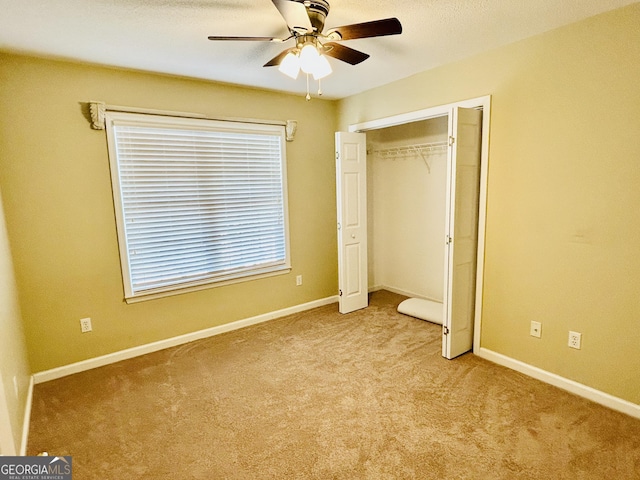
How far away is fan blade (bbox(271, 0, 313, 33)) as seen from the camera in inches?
60.7

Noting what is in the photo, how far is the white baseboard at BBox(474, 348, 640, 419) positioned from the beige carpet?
0.07 m

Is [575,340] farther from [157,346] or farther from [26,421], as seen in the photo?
[26,421]

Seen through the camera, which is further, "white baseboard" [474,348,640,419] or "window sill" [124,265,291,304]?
"window sill" [124,265,291,304]

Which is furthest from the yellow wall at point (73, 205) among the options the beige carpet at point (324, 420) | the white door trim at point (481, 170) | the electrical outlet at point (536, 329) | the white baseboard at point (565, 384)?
the electrical outlet at point (536, 329)

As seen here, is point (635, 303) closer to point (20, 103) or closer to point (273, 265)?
point (273, 265)

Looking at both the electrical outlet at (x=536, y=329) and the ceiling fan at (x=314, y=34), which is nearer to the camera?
the ceiling fan at (x=314, y=34)

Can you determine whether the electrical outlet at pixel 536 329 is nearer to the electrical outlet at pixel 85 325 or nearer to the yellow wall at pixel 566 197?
the yellow wall at pixel 566 197

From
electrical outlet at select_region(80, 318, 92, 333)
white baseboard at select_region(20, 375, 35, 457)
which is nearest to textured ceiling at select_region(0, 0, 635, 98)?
electrical outlet at select_region(80, 318, 92, 333)

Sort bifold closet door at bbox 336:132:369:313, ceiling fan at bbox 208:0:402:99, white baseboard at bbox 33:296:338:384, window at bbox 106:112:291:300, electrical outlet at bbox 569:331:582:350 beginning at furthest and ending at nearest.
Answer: bifold closet door at bbox 336:132:369:313 → window at bbox 106:112:291:300 → white baseboard at bbox 33:296:338:384 → electrical outlet at bbox 569:331:582:350 → ceiling fan at bbox 208:0:402:99

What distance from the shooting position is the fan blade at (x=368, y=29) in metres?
1.66

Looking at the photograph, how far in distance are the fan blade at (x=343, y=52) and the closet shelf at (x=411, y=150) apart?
2.29 metres

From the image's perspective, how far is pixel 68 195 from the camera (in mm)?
2756

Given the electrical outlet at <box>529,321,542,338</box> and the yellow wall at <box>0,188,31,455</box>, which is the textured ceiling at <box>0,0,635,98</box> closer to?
the yellow wall at <box>0,188,31,455</box>

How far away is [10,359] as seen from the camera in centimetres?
200
